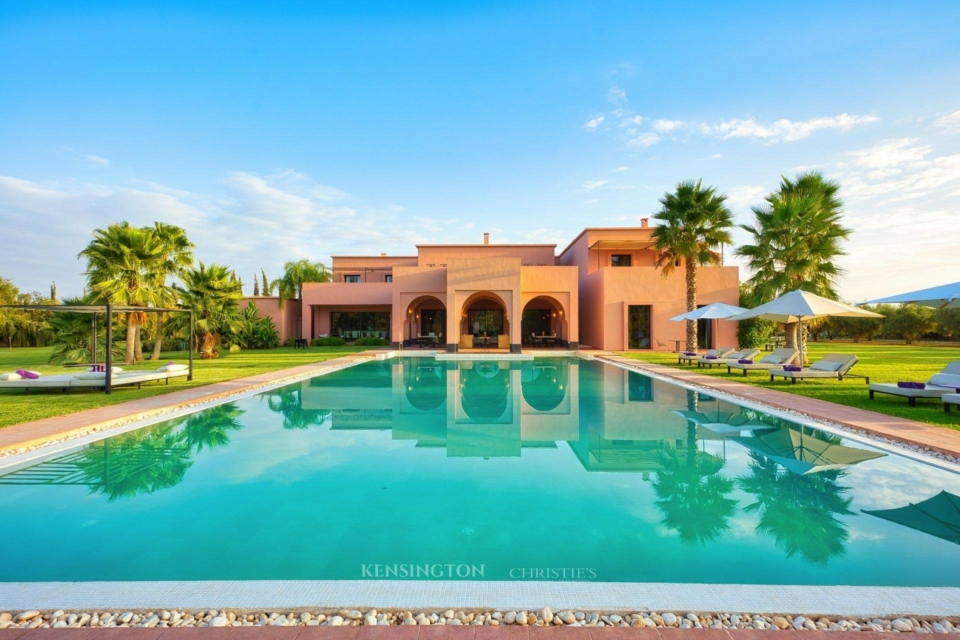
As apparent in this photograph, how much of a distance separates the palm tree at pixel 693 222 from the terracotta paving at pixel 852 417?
7.36m

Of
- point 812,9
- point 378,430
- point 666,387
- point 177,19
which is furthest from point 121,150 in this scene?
point 812,9

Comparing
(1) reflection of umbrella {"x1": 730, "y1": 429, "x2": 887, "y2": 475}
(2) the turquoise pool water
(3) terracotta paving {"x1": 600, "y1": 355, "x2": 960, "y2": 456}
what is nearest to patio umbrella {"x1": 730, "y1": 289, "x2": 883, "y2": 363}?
(3) terracotta paving {"x1": 600, "y1": 355, "x2": 960, "y2": 456}

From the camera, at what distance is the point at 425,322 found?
3077 cm

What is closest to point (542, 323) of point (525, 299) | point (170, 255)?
point (525, 299)

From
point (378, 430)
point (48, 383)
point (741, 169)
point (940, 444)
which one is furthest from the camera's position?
point (741, 169)

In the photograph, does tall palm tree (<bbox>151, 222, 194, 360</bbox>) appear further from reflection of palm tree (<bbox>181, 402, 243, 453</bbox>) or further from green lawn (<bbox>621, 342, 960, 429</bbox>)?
green lawn (<bbox>621, 342, 960, 429</bbox>)

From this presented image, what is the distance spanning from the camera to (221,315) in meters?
21.5

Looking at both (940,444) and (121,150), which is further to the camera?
(121,150)

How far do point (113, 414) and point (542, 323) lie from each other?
85.8 feet

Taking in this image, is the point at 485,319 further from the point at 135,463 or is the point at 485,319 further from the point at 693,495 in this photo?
the point at 693,495

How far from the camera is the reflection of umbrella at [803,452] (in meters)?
5.70

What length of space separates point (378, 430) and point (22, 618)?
5.39 m

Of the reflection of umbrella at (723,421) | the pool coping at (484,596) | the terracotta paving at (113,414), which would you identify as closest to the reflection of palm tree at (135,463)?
the terracotta paving at (113,414)

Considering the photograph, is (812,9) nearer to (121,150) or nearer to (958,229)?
(958,229)
